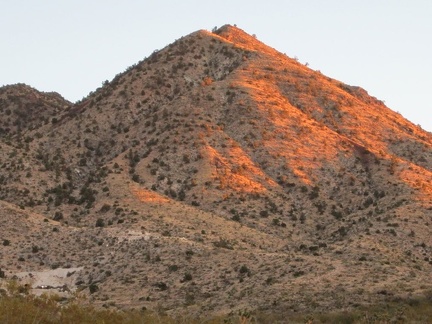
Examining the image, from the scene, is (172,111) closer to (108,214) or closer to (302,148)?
(302,148)

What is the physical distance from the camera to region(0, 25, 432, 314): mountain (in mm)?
45781

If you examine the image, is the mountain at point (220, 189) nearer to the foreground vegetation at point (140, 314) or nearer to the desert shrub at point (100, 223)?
the desert shrub at point (100, 223)

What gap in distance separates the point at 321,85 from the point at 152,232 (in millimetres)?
49900

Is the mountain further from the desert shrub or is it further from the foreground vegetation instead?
the foreground vegetation

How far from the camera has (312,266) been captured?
46000mm

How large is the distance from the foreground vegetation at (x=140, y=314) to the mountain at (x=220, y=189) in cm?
234

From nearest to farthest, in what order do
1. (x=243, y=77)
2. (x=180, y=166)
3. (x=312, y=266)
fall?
(x=312, y=266) < (x=180, y=166) < (x=243, y=77)

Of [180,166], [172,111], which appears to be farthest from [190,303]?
[172,111]

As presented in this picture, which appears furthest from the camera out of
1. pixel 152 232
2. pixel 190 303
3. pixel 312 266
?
pixel 152 232

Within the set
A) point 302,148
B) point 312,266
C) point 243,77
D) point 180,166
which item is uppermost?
point 243,77

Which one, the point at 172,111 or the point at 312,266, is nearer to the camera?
the point at 312,266

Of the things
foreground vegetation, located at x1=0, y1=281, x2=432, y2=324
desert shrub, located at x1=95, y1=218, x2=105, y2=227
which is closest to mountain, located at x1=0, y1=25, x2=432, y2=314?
desert shrub, located at x1=95, y1=218, x2=105, y2=227

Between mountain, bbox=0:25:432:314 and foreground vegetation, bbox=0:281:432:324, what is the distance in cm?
234

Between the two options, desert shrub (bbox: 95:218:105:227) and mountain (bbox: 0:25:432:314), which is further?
desert shrub (bbox: 95:218:105:227)
